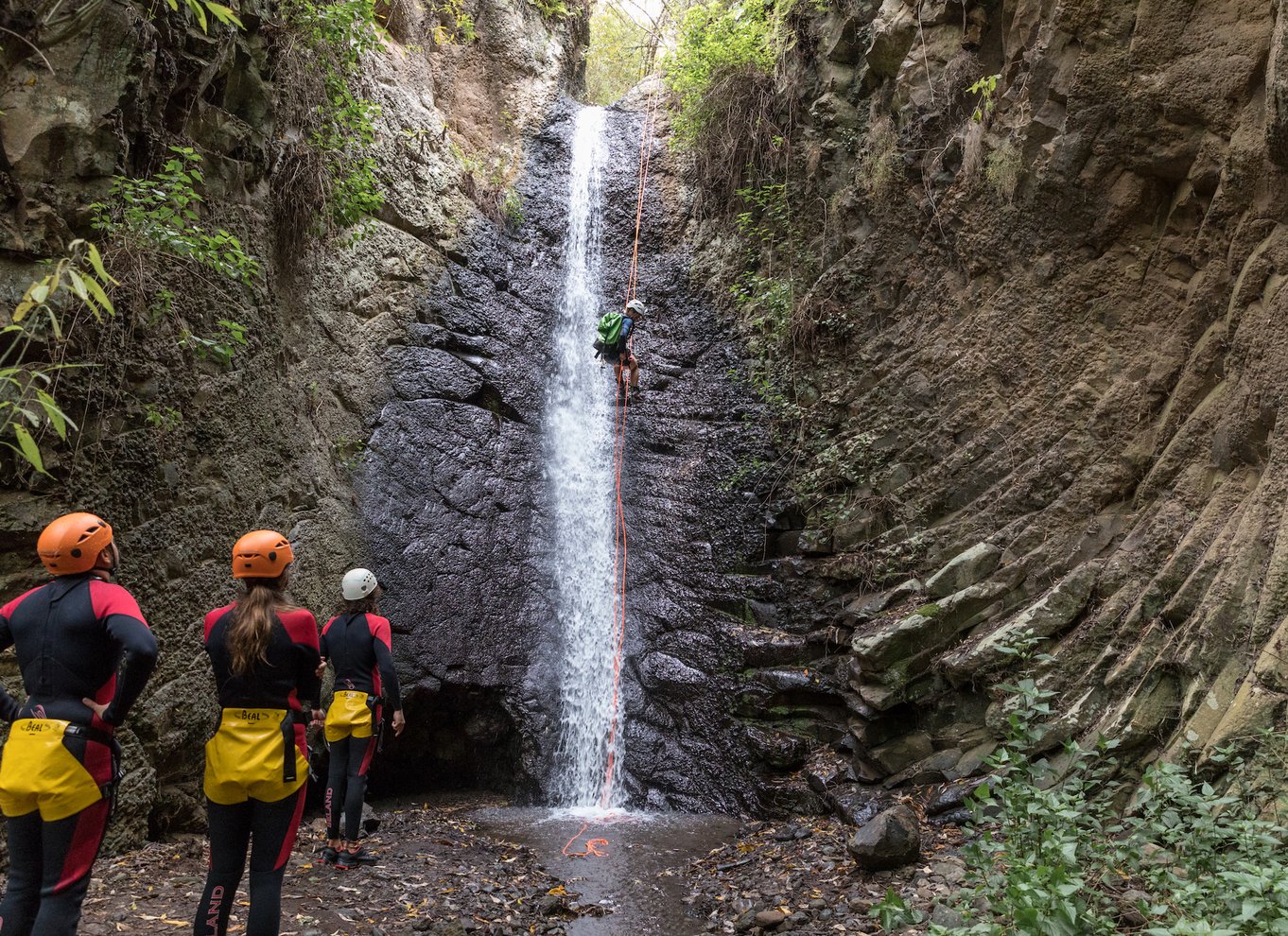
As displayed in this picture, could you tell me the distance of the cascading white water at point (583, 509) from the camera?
731 cm

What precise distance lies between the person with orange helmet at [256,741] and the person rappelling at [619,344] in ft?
20.5

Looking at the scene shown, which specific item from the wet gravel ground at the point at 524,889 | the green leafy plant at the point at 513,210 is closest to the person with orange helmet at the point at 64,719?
the wet gravel ground at the point at 524,889

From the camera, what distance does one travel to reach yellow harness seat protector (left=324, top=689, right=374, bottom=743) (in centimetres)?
482

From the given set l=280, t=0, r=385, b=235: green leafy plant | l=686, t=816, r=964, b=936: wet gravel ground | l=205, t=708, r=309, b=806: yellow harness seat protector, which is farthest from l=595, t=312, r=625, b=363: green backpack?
l=205, t=708, r=309, b=806: yellow harness seat protector

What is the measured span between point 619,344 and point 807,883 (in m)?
6.03

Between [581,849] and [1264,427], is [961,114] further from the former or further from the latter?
[581,849]

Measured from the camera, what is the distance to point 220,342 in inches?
222

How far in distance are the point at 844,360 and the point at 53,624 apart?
6.74m

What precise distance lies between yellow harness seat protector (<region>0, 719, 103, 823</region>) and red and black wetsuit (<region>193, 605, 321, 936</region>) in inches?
16.8

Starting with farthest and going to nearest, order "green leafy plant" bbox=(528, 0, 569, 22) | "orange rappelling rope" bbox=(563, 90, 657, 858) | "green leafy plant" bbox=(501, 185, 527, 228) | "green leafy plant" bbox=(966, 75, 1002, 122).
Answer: "green leafy plant" bbox=(528, 0, 569, 22), "green leafy plant" bbox=(501, 185, 527, 228), "green leafy plant" bbox=(966, 75, 1002, 122), "orange rappelling rope" bbox=(563, 90, 657, 858)

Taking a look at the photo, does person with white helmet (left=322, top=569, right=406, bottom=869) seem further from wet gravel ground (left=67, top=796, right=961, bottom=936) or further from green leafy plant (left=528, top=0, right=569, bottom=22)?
green leafy plant (left=528, top=0, right=569, bottom=22)

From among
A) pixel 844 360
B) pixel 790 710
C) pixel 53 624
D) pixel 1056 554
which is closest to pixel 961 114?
pixel 844 360

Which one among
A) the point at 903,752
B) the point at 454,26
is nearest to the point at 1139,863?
the point at 903,752

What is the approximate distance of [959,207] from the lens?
261 inches
